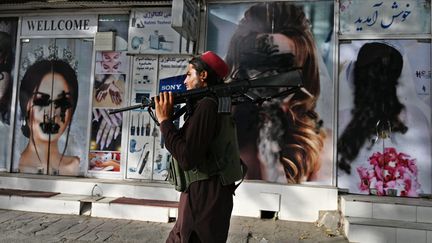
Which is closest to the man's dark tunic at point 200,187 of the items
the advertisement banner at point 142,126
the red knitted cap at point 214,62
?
the red knitted cap at point 214,62

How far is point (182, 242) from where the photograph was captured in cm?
213

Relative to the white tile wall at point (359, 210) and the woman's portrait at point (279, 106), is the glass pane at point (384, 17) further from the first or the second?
the white tile wall at point (359, 210)

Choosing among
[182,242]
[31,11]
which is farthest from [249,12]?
[182,242]

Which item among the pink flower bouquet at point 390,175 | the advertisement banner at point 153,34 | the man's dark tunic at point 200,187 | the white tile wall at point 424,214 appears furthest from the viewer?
the advertisement banner at point 153,34

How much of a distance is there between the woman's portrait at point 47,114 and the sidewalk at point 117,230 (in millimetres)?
1326

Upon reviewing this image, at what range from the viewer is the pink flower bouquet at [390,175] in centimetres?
620

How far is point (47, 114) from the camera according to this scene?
7.45 m

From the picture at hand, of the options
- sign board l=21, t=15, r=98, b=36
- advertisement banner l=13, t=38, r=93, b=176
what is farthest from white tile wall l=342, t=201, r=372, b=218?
sign board l=21, t=15, r=98, b=36

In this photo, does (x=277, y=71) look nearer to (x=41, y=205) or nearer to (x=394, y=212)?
(x=394, y=212)

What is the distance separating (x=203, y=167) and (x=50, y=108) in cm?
613

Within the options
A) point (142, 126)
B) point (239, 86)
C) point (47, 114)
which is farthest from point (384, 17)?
point (47, 114)

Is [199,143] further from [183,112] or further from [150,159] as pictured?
[150,159]

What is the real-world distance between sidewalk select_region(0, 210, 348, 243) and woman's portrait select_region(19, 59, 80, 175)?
133 centimetres

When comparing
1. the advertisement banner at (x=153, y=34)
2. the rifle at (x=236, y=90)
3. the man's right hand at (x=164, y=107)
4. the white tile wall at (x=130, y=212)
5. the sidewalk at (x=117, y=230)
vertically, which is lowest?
the sidewalk at (x=117, y=230)
